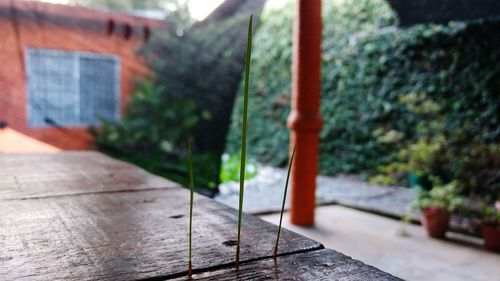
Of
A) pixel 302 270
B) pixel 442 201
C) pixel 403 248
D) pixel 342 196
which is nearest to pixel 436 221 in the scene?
pixel 442 201

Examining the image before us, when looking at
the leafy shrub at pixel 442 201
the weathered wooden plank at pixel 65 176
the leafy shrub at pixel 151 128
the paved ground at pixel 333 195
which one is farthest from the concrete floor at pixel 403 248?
the leafy shrub at pixel 151 128

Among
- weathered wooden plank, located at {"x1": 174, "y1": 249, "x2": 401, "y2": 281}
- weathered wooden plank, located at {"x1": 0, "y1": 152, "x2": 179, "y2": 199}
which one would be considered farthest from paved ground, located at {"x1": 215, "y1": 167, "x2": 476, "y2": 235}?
weathered wooden plank, located at {"x1": 174, "y1": 249, "x2": 401, "y2": 281}

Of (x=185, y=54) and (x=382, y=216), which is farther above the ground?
(x=185, y=54)

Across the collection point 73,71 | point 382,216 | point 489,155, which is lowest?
point 382,216

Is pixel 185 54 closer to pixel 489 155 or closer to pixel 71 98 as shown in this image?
pixel 71 98

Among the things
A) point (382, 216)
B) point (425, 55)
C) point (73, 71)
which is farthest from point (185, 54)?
point (382, 216)

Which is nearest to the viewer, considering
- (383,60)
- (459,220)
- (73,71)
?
(459,220)

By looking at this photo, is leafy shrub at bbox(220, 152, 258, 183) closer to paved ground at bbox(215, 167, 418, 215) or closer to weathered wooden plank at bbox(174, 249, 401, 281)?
paved ground at bbox(215, 167, 418, 215)
